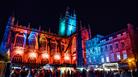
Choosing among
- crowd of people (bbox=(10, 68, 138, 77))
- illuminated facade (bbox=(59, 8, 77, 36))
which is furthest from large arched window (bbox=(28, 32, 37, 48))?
crowd of people (bbox=(10, 68, 138, 77))

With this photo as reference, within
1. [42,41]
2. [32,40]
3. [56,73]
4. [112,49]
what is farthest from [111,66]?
[32,40]

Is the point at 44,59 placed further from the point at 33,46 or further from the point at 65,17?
the point at 65,17

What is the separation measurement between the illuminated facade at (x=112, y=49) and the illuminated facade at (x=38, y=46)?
4.05 meters

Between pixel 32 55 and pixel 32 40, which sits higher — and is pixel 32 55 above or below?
below

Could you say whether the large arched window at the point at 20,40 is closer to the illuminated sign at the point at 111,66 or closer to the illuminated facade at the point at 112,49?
the illuminated facade at the point at 112,49

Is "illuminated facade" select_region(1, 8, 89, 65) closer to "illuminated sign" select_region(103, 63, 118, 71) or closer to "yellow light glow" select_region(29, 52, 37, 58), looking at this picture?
"yellow light glow" select_region(29, 52, 37, 58)

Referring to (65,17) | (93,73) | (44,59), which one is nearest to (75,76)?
(93,73)

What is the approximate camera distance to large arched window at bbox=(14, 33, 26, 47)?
147 ft

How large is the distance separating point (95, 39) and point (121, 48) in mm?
11006

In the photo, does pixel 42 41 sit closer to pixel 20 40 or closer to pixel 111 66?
pixel 20 40

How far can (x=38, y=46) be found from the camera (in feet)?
156

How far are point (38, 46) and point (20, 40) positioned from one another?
5.90 metres

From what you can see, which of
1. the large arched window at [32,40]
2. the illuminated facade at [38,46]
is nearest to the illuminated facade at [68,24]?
the illuminated facade at [38,46]

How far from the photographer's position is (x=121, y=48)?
36500 millimetres
